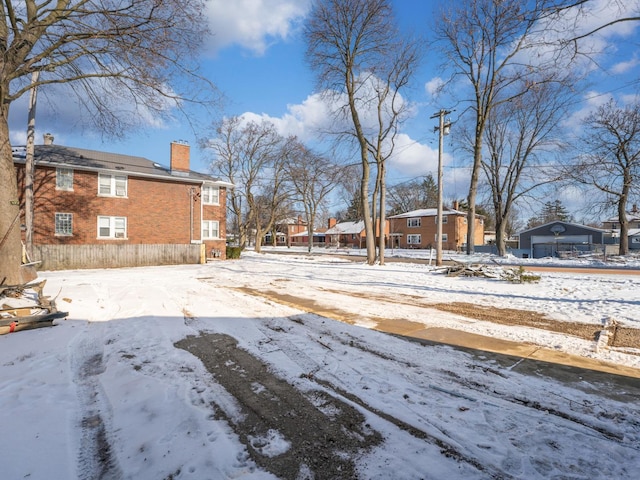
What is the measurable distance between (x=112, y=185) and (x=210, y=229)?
7180mm

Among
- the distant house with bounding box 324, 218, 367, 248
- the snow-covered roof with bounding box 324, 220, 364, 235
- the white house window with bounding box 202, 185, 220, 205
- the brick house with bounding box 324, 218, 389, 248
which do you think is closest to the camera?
the white house window with bounding box 202, 185, 220, 205

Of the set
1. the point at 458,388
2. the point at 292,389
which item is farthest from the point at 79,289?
the point at 458,388

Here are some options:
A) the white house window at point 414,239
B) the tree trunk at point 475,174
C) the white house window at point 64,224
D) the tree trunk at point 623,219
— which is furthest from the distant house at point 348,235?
the white house window at point 64,224

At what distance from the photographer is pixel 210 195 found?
85.5 ft

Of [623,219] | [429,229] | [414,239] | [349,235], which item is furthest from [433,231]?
[623,219]

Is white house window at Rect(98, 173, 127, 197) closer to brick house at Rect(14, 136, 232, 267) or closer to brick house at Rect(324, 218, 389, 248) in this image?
brick house at Rect(14, 136, 232, 267)

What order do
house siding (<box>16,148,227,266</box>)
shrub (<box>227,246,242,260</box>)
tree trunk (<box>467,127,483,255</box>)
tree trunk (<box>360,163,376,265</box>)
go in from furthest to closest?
1. shrub (<box>227,246,242,260</box>)
2. tree trunk (<box>467,127,483,255</box>)
3. house siding (<box>16,148,227,266</box>)
4. tree trunk (<box>360,163,376,265</box>)

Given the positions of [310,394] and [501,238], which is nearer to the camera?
[310,394]

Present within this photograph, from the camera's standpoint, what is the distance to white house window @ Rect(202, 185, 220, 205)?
25.6m

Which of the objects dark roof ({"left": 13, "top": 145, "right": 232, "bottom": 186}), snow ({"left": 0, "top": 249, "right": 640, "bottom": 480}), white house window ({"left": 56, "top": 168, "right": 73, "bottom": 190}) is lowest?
snow ({"left": 0, "top": 249, "right": 640, "bottom": 480})

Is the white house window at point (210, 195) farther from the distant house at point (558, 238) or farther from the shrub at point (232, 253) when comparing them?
the distant house at point (558, 238)

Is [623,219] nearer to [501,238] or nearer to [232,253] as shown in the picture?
[501,238]

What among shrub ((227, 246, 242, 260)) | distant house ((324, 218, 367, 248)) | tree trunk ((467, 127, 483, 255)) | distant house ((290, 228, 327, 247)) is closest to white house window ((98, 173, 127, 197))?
shrub ((227, 246, 242, 260))

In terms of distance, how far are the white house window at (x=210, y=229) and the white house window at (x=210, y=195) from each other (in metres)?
1.51
